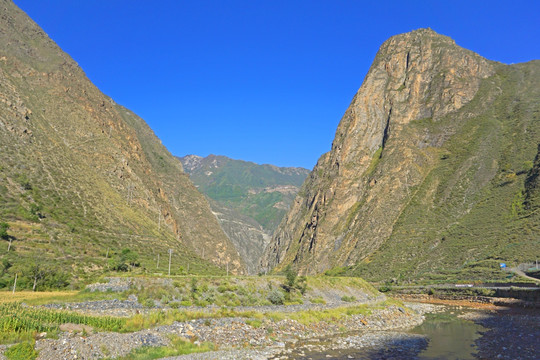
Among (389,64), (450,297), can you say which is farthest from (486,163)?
(389,64)

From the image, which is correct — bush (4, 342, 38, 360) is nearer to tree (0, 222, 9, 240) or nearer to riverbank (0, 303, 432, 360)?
riverbank (0, 303, 432, 360)

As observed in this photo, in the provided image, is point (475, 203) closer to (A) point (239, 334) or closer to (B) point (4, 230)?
(A) point (239, 334)

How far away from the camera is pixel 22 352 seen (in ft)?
51.0

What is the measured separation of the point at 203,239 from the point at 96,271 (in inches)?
3071

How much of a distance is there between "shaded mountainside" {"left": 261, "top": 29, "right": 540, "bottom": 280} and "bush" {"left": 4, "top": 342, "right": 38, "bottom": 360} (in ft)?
232

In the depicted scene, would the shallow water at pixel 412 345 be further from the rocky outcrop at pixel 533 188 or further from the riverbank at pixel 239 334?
the rocky outcrop at pixel 533 188

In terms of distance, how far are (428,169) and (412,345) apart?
97.8m

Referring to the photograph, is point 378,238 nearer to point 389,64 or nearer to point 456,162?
point 456,162

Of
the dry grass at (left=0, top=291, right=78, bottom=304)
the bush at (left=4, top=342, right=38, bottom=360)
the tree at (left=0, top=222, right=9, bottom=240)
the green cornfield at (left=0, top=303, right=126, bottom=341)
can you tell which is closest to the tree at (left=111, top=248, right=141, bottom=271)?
the tree at (left=0, top=222, right=9, bottom=240)

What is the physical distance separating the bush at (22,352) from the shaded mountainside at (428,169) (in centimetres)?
7075

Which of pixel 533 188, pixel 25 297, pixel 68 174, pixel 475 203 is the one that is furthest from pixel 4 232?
pixel 533 188

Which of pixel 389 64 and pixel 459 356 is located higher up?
pixel 389 64

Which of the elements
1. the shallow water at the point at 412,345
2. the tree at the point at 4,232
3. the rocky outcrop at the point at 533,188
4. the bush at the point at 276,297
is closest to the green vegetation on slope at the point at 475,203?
the rocky outcrop at the point at 533,188

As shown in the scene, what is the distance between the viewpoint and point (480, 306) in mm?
54562
